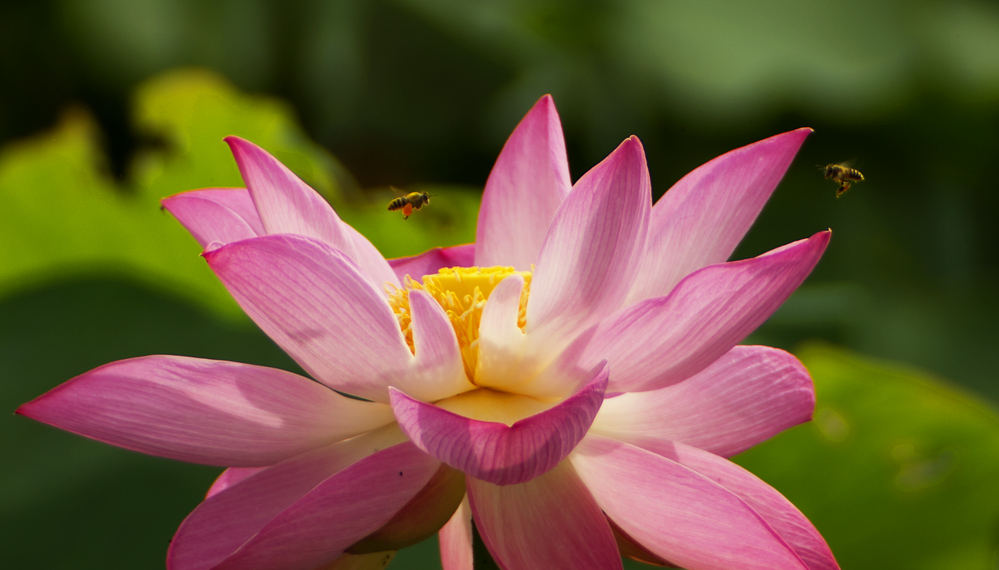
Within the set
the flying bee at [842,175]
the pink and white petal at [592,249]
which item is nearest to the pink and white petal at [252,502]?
→ the pink and white petal at [592,249]

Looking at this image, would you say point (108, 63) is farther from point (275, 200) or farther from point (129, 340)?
point (275, 200)

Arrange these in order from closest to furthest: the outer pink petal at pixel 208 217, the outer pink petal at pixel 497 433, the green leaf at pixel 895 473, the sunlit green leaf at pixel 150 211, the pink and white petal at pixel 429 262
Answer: the outer pink petal at pixel 497 433 < the outer pink petal at pixel 208 217 < the pink and white petal at pixel 429 262 < the green leaf at pixel 895 473 < the sunlit green leaf at pixel 150 211

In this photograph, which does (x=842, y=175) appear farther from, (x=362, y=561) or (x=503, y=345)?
(x=362, y=561)

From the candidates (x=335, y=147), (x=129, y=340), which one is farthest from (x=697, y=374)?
(x=335, y=147)

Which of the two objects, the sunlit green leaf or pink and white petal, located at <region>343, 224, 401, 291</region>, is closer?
pink and white petal, located at <region>343, 224, 401, 291</region>

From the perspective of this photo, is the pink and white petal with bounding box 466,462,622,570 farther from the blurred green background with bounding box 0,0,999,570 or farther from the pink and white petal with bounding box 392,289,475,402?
the blurred green background with bounding box 0,0,999,570

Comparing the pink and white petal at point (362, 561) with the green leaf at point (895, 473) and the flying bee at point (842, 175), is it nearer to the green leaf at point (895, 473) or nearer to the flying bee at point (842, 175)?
the flying bee at point (842, 175)

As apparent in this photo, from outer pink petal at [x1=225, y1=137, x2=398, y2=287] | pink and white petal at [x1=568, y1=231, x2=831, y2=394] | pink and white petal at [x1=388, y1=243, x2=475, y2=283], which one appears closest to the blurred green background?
pink and white petal at [x1=388, y1=243, x2=475, y2=283]
